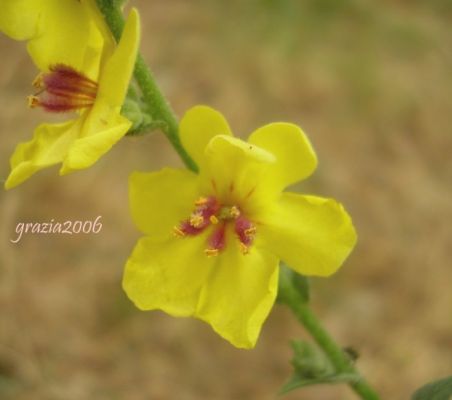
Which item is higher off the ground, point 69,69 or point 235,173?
point 69,69

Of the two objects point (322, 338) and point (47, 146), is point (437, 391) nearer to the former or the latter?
point (322, 338)

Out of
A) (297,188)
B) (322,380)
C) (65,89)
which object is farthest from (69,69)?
(297,188)

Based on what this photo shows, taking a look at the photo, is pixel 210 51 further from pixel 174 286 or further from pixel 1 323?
pixel 174 286


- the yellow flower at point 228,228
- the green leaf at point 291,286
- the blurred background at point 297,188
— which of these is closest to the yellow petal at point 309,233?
the yellow flower at point 228,228

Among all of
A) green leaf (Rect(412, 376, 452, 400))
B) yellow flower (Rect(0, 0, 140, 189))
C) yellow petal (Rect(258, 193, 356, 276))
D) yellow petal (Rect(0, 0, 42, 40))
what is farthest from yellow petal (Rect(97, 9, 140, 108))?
green leaf (Rect(412, 376, 452, 400))

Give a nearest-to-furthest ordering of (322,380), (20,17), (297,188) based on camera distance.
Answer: (20,17), (322,380), (297,188)

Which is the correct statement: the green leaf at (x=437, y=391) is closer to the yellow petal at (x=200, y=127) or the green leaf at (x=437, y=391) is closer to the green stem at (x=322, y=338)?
the green stem at (x=322, y=338)
